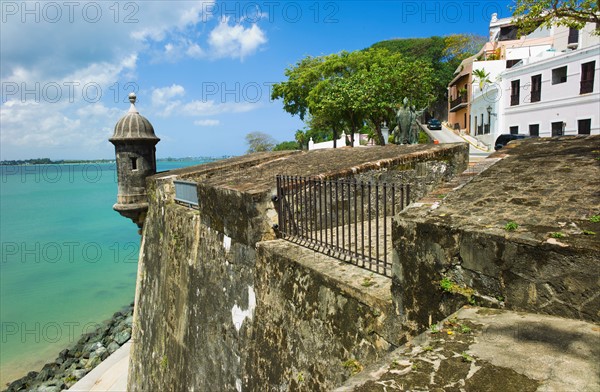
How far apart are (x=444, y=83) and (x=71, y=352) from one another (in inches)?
1884

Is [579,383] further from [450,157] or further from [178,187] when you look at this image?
[178,187]

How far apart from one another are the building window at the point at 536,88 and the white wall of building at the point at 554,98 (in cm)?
21

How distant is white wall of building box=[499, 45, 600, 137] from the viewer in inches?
866

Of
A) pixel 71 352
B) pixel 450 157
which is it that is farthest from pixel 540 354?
pixel 71 352

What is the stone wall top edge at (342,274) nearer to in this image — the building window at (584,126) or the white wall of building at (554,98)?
the white wall of building at (554,98)

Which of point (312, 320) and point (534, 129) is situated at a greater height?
point (534, 129)

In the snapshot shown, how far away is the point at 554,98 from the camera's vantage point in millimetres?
24266

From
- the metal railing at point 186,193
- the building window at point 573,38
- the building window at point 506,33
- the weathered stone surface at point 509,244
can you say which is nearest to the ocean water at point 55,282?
the metal railing at point 186,193

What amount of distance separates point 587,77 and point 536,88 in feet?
10.8

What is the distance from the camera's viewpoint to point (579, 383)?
166cm

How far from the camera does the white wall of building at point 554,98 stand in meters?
22.0

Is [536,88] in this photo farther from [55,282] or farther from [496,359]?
[55,282]

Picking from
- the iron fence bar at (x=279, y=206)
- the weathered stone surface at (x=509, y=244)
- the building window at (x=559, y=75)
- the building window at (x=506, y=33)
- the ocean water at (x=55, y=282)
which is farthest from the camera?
the building window at (x=506, y=33)

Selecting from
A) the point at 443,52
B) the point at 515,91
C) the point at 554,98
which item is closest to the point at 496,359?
the point at 554,98
